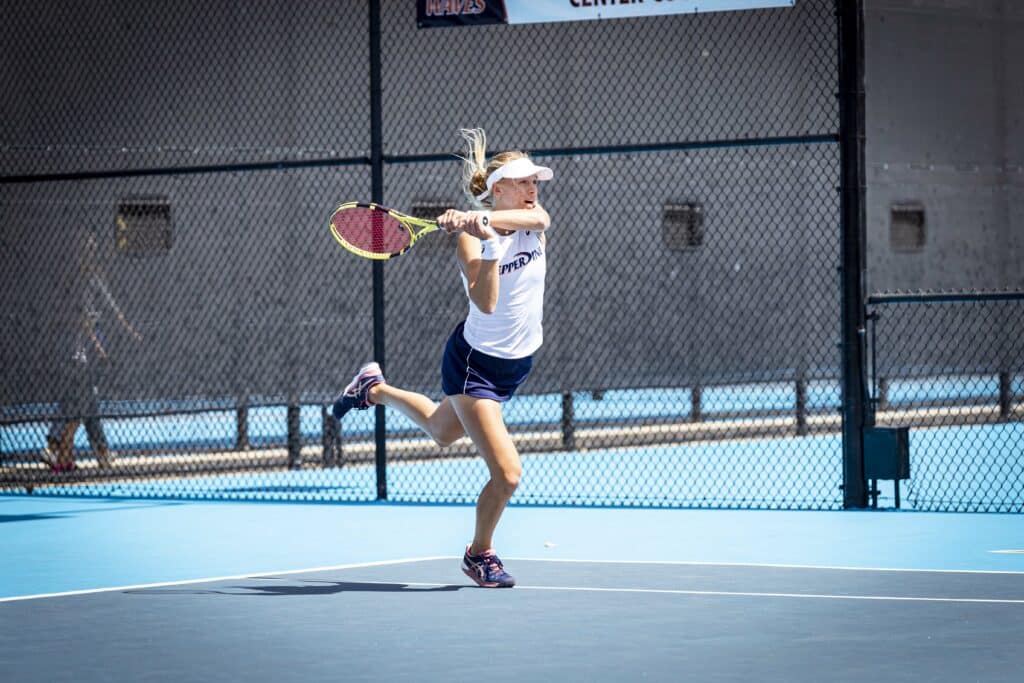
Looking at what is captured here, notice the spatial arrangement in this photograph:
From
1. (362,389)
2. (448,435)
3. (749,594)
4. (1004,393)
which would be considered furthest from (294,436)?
(1004,393)

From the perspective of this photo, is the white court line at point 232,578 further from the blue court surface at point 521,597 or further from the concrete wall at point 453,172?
the concrete wall at point 453,172

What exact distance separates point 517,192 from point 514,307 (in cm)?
53

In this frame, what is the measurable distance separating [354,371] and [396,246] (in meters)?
6.50

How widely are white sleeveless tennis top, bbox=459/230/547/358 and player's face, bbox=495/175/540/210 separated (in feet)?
0.43

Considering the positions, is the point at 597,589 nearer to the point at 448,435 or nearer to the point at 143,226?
the point at 448,435

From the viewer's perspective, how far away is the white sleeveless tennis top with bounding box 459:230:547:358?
8.81m

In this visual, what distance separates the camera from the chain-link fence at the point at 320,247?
15352 mm

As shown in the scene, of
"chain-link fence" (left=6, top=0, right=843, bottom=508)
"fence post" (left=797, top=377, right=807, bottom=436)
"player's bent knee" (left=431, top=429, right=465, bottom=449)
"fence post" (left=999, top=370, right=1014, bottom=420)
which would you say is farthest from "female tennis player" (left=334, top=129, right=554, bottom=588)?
"fence post" (left=999, top=370, right=1014, bottom=420)

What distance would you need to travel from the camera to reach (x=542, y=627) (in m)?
7.71

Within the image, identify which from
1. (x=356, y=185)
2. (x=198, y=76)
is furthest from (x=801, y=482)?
(x=198, y=76)

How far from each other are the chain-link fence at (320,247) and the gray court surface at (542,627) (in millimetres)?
4339

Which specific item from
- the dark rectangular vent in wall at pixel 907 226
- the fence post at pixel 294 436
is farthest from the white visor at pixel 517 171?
the dark rectangular vent in wall at pixel 907 226

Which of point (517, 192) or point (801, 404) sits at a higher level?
point (517, 192)

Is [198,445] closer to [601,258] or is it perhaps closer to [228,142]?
[228,142]
